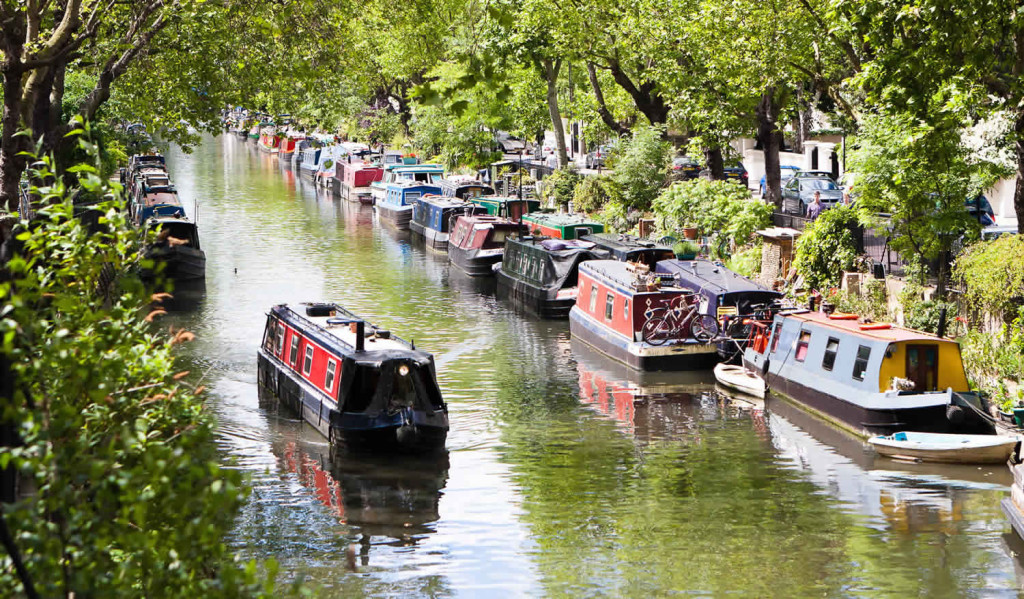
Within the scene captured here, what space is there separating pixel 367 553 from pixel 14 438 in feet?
38.4

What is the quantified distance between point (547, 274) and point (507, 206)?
12.2 m

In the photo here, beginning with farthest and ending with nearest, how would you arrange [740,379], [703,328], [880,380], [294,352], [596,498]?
[703,328] < [740,379] < [294,352] < [880,380] < [596,498]

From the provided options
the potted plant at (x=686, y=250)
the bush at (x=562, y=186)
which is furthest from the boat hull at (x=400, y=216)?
the potted plant at (x=686, y=250)

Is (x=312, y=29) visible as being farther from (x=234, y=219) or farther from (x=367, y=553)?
(x=234, y=219)

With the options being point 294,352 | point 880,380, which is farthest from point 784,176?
point 294,352

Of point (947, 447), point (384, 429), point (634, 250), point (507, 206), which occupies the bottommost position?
point (947, 447)

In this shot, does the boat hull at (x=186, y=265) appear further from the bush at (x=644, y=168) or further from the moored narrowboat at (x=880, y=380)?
the moored narrowboat at (x=880, y=380)

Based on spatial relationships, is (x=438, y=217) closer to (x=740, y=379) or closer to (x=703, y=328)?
(x=703, y=328)

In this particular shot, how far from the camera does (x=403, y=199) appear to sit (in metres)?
57.0

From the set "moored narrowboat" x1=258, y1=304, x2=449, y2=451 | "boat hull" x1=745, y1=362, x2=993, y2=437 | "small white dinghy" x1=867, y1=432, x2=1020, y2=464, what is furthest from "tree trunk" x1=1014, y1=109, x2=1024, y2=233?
"moored narrowboat" x1=258, y1=304, x2=449, y2=451

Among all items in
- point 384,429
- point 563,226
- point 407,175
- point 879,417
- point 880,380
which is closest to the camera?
point 384,429

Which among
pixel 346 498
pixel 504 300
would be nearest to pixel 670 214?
pixel 504 300

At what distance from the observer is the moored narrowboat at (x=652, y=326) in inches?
1133

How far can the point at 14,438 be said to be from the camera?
638 cm
